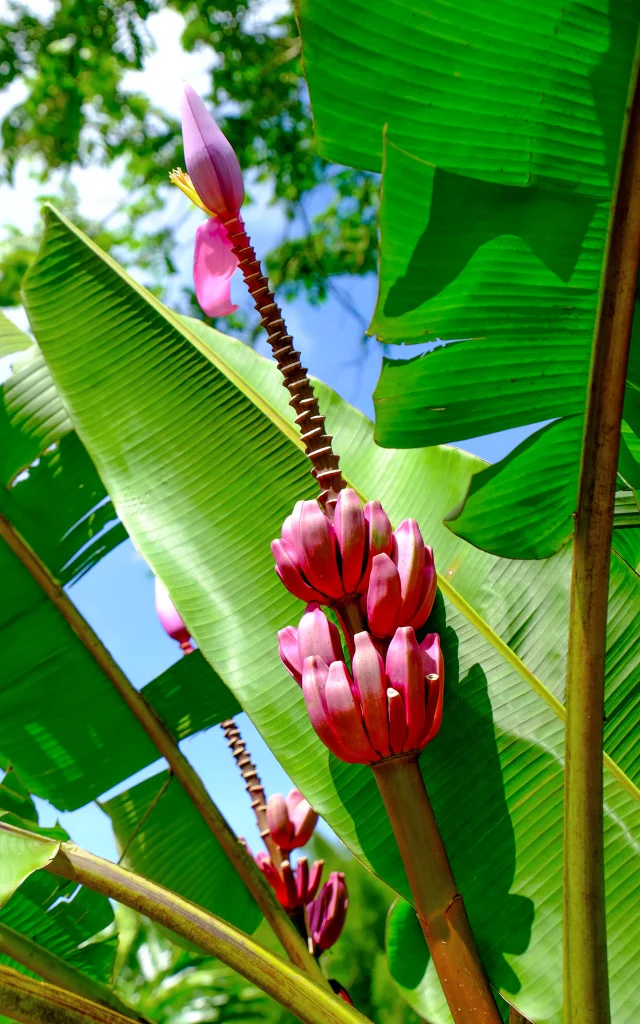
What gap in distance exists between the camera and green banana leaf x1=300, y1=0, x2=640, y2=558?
1.92 ft

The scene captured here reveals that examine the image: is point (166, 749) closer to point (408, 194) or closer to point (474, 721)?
point (474, 721)

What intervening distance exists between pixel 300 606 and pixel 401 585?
0.23 m

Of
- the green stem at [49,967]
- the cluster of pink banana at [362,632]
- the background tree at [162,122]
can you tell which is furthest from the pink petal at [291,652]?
the background tree at [162,122]

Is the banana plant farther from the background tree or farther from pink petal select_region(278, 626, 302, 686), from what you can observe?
the background tree

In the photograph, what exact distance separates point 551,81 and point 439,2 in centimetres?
10

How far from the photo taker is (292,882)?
1.12 meters

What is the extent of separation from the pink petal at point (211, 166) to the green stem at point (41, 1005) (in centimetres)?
66

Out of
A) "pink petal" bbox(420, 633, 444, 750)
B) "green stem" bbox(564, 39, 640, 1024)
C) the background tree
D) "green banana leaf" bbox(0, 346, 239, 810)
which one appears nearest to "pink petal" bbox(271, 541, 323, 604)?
"pink petal" bbox(420, 633, 444, 750)

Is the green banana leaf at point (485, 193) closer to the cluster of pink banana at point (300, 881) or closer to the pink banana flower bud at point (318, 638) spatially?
the pink banana flower bud at point (318, 638)

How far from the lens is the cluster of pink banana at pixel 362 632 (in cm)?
65

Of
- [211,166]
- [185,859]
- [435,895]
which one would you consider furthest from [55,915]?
[211,166]

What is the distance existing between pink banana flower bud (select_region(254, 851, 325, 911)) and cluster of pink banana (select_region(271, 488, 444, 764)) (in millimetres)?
517

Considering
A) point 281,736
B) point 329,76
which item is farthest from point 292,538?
point 329,76

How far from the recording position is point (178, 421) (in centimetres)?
104
